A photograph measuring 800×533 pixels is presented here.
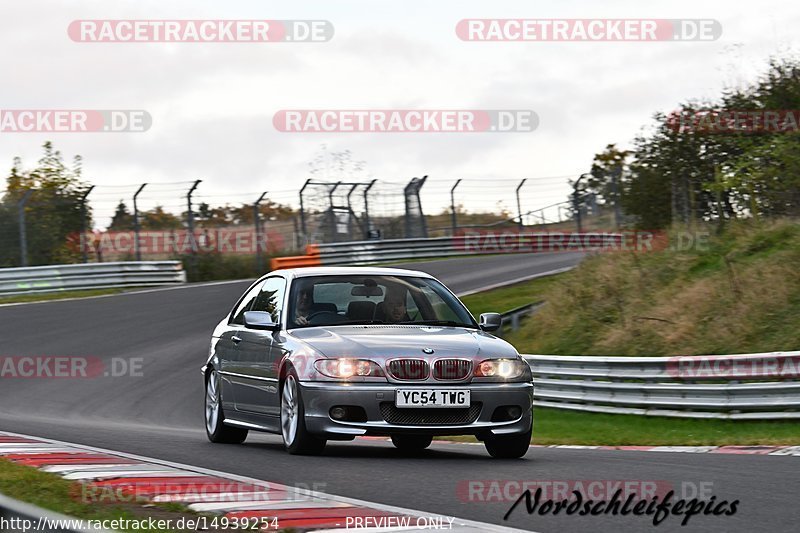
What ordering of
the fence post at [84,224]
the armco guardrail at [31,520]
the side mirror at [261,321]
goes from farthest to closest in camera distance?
the fence post at [84,224] → the side mirror at [261,321] → the armco guardrail at [31,520]

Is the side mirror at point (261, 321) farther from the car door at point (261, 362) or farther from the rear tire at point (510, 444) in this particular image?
the rear tire at point (510, 444)

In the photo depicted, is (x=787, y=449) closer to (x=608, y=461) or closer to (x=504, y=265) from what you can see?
(x=608, y=461)

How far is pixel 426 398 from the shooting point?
9195mm

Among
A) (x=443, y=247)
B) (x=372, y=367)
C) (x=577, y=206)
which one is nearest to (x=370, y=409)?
(x=372, y=367)

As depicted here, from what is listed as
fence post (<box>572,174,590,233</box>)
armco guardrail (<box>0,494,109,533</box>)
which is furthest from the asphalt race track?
fence post (<box>572,174,590,233</box>)

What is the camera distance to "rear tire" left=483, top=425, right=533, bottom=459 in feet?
31.6

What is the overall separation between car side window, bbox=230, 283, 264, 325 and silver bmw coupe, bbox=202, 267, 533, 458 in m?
0.31

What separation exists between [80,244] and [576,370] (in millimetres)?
19072

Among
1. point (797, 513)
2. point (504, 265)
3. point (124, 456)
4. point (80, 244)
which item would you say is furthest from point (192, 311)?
point (797, 513)

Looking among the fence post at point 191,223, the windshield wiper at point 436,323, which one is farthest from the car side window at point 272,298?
the fence post at point 191,223

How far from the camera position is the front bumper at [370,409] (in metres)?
9.18

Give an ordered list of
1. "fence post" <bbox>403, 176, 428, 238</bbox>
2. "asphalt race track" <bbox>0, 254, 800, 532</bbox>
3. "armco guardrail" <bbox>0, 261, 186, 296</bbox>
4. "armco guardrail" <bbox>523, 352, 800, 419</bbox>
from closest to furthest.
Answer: "asphalt race track" <bbox>0, 254, 800, 532</bbox> → "armco guardrail" <bbox>523, 352, 800, 419</bbox> → "armco guardrail" <bbox>0, 261, 186, 296</bbox> → "fence post" <bbox>403, 176, 428, 238</bbox>

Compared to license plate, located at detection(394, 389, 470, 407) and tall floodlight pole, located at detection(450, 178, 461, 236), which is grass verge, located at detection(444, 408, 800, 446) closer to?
license plate, located at detection(394, 389, 470, 407)

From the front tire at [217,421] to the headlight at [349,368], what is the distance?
223 centimetres
